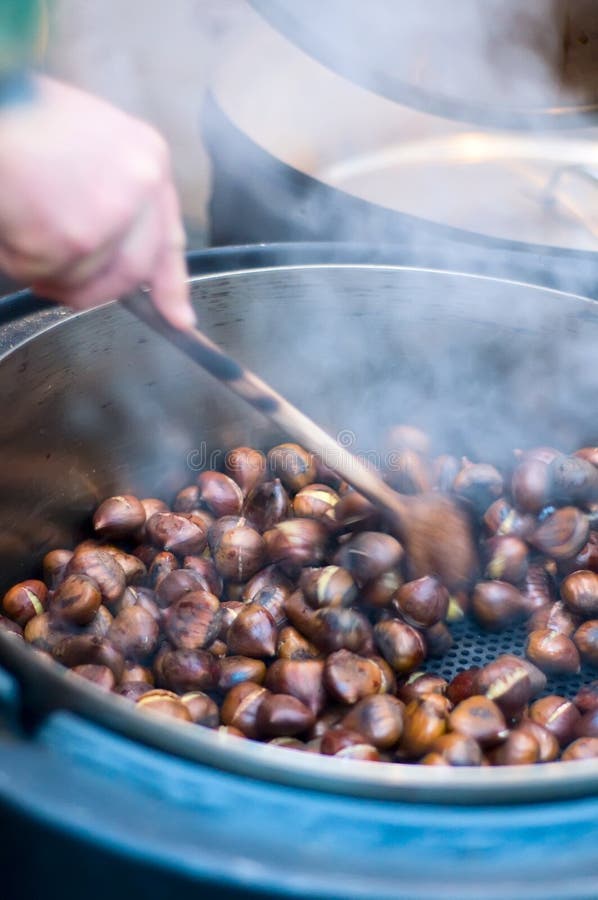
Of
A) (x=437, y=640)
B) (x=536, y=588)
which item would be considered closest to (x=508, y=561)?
(x=536, y=588)

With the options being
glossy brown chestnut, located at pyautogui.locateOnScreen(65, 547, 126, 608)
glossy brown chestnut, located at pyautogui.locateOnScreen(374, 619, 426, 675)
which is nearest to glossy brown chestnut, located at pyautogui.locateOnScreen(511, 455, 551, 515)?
glossy brown chestnut, located at pyautogui.locateOnScreen(374, 619, 426, 675)

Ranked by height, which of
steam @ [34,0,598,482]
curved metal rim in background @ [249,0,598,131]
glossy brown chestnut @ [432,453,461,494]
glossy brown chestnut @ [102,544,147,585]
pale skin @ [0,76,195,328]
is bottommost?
glossy brown chestnut @ [102,544,147,585]

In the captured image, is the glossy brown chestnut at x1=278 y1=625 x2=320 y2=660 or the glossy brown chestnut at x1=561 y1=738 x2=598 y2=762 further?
the glossy brown chestnut at x1=278 y1=625 x2=320 y2=660

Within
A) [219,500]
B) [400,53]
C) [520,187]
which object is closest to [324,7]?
[400,53]

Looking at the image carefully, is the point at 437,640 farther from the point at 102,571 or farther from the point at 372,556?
the point at 102,571

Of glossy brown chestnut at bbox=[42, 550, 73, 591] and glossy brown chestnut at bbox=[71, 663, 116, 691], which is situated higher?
glossy brown chestnut at bbox=[71, 663, 116, 691]

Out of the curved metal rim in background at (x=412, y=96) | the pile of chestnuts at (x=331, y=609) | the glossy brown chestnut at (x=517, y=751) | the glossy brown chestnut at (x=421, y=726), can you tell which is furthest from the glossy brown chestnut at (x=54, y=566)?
the curved metal rim in background at (x=412, y=96)

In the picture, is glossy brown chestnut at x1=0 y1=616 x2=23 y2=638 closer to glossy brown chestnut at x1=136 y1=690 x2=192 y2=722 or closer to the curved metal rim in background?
glossy brown chestnut at x1=136 y1=690 x2=192 y2=722
